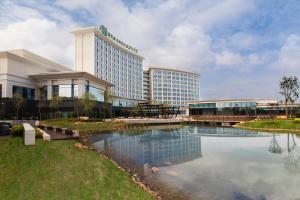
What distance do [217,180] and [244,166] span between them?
20.3ft

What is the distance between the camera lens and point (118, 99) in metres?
123

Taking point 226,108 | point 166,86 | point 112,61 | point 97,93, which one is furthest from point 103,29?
point 166,86

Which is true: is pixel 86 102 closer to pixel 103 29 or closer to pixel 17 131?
pixel 17 131

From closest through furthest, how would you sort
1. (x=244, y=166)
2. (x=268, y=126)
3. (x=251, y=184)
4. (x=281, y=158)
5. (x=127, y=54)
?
1. (x=251, y=184)
2. (x=244, y=166)
3. (x=281, y=158)
4. (x=268, y=126)
5. (x=127, y=54)

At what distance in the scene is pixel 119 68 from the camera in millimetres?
133375

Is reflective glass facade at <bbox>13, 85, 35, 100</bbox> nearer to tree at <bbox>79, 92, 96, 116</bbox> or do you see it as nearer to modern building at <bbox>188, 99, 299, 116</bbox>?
tree at <bbox>79, 92, 96, 116</bbox>

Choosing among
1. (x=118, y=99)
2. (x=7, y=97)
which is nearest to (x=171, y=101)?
(x=118, y=99)

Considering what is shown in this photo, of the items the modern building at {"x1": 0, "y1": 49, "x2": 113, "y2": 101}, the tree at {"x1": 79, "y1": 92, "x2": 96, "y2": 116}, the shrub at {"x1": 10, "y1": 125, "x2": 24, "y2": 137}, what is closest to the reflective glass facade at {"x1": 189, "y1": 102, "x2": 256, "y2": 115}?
the modern building at {"x1": 0, "y1": 49, "x2": 113, "y2": 101}

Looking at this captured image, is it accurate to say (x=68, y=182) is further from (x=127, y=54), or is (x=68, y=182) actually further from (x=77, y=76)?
(x=127, y=54)

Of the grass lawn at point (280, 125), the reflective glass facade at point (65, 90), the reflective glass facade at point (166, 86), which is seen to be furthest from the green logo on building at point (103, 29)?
the grass lawn at point (280, 125)

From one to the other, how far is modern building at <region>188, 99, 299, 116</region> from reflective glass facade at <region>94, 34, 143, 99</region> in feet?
160

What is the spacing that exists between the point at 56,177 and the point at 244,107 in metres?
105

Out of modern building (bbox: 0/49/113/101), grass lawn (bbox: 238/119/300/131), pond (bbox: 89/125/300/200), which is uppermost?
modern building (bbox: 0/49/113/101)

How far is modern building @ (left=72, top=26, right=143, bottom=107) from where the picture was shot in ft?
355
